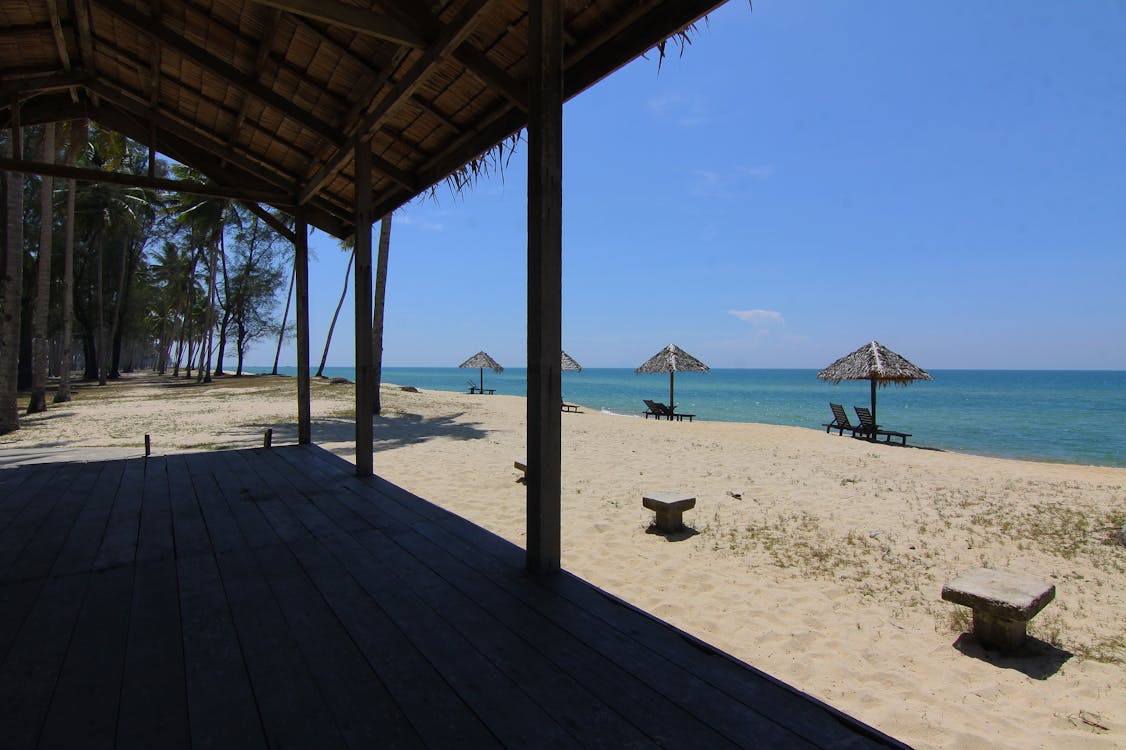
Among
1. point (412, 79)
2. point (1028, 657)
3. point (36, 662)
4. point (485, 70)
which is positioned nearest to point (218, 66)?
point (412, 79)

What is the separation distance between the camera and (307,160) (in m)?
5.80

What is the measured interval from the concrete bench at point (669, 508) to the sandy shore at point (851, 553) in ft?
0.60

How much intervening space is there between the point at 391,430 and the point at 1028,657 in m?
11.4

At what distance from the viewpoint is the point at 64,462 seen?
223 inches

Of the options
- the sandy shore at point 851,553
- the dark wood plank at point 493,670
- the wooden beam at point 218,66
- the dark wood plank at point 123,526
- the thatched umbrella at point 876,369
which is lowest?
the sandy shore at point 851,553

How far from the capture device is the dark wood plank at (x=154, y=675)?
1.51 metres

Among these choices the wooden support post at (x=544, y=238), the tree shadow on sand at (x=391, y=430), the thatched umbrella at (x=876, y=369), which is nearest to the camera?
the wooden support post at (x=544, y=238)

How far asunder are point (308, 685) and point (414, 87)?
11.6 ft

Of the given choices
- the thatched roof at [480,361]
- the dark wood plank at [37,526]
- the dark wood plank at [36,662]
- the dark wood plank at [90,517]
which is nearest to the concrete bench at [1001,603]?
the dark wood plank at [36,662]

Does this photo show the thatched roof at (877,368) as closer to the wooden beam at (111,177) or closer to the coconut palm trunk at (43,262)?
the wooden beam at (111,177)

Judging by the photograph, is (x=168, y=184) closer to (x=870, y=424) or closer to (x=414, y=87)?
(x=414, y=87)

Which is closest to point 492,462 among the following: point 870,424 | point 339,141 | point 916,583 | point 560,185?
point 339,141

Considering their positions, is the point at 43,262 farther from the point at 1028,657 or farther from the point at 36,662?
the point at 1028,657

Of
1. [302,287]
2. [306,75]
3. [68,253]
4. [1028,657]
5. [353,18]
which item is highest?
[68,253]
